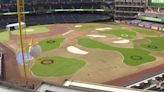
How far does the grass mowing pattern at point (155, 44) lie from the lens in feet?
193

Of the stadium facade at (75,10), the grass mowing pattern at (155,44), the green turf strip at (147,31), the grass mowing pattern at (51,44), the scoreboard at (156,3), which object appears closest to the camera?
the grass mowing pattern at (51,44)

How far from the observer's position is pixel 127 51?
182 feet

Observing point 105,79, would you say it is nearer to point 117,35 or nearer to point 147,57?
point 147,57

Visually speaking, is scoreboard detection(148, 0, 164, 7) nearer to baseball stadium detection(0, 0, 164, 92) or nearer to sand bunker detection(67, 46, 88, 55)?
baseball stadium detection(0, 0, 164, 92)

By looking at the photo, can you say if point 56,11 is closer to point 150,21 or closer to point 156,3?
point 150,21

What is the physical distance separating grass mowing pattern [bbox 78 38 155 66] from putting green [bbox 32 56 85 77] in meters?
9.86

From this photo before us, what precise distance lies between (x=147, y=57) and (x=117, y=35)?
21.1 meters

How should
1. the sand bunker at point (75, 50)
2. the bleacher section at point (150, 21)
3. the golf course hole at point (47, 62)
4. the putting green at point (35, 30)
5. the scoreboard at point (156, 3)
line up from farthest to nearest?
1. the scoreboard at point (156, 3)
2. the bleacher section at point (150, 21)
3. the putting green at point (35, 30)
4. the sand bunker at point (75, 50)
5. the golf course hole at point (47, 62)

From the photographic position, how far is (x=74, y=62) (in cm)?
4831

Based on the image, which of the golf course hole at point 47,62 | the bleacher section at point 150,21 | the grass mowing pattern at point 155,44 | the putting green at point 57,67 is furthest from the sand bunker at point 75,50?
the bleacher section at point 150,21

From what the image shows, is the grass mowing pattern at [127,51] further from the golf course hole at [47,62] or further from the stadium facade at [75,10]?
the stadium facade at [75,10]

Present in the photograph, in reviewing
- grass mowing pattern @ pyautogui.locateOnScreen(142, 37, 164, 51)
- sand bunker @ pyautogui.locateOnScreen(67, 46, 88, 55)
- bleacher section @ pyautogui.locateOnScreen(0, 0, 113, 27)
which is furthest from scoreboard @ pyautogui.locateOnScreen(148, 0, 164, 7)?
sand bunker @ pyautogui.locateOnScreen(67, 46, 88, 55)

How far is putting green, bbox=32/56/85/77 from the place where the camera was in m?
42.8

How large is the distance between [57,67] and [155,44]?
29.4 m
